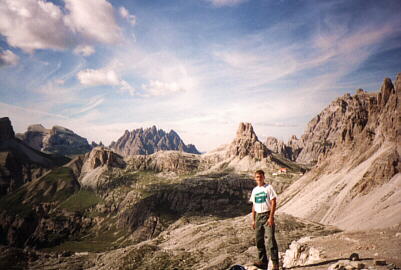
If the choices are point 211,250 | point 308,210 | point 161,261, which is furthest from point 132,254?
point 308,210

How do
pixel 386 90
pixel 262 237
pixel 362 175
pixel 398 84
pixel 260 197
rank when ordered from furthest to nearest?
pixel 386 90 → pixel 398 84 → pixel 362 175 → pixel 262 237 → pixel 260 197

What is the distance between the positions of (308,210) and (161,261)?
192 feet

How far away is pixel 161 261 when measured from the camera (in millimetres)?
57688

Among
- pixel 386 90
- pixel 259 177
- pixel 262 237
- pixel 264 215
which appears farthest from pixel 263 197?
pixel 386 90

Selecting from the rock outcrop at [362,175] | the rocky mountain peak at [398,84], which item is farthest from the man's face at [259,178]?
the rocky mountain peak at [398,84]

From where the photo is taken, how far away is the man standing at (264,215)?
49.2 feet

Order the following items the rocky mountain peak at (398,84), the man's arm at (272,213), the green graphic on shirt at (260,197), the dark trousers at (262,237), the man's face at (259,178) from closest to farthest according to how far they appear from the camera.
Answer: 1. the man's arm at (272,213)
2. the dark trousers at (262,237)
3. the green graphic on shirt at (260,197)
4. the man's face at (259,178)
5. the rocky mountain peak at (398,84)

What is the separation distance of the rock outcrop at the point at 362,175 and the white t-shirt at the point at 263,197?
4642 cm

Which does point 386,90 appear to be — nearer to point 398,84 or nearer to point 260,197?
point 398,84

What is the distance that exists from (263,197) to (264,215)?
1.16m

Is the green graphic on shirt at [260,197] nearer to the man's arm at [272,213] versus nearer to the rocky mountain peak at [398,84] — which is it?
the man's arm at [272,213]

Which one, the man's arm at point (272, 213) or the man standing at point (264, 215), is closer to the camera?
the man's arm at point (272, 213)

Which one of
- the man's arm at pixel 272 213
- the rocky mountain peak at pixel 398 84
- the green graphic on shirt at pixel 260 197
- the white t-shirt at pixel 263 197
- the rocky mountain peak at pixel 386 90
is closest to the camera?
the man's arm at pixel 272 213

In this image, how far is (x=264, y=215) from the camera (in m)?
15.6
